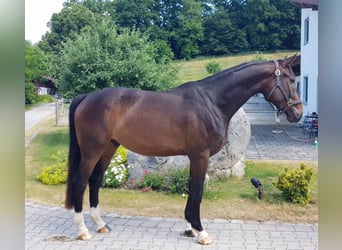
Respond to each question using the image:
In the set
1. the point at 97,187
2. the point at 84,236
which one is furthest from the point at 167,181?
the point at 84,236

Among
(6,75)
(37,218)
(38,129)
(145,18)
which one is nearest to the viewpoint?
(6,75)

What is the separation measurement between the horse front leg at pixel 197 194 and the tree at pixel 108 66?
6274 millimetres

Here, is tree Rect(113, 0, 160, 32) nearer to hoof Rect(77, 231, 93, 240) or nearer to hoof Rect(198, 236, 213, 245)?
hoof Rect(77, 231, 93, 240)

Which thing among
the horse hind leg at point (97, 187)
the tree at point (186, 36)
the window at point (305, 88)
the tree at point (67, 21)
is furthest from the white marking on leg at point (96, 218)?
the tree at point (186, 36)

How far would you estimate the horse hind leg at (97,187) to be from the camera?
13.9 feet

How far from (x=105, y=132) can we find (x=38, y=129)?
11262 millimetres

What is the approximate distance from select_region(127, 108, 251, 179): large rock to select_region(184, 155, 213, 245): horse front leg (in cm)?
209

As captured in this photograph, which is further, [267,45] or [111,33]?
[267,45]

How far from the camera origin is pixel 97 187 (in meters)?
4.32

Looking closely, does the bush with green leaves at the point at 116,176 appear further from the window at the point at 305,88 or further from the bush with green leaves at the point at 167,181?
the window at the point at 305,88

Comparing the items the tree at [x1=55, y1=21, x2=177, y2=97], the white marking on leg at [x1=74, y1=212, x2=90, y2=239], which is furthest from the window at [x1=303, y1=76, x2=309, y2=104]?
the white marking on leg at [x1=74, y1=212, x2=90, y2=239]

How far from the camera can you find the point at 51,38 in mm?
39250

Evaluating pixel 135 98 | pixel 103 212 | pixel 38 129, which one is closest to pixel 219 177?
pixel 103 212

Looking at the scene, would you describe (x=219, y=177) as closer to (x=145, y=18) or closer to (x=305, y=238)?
(x=305, y=238)
